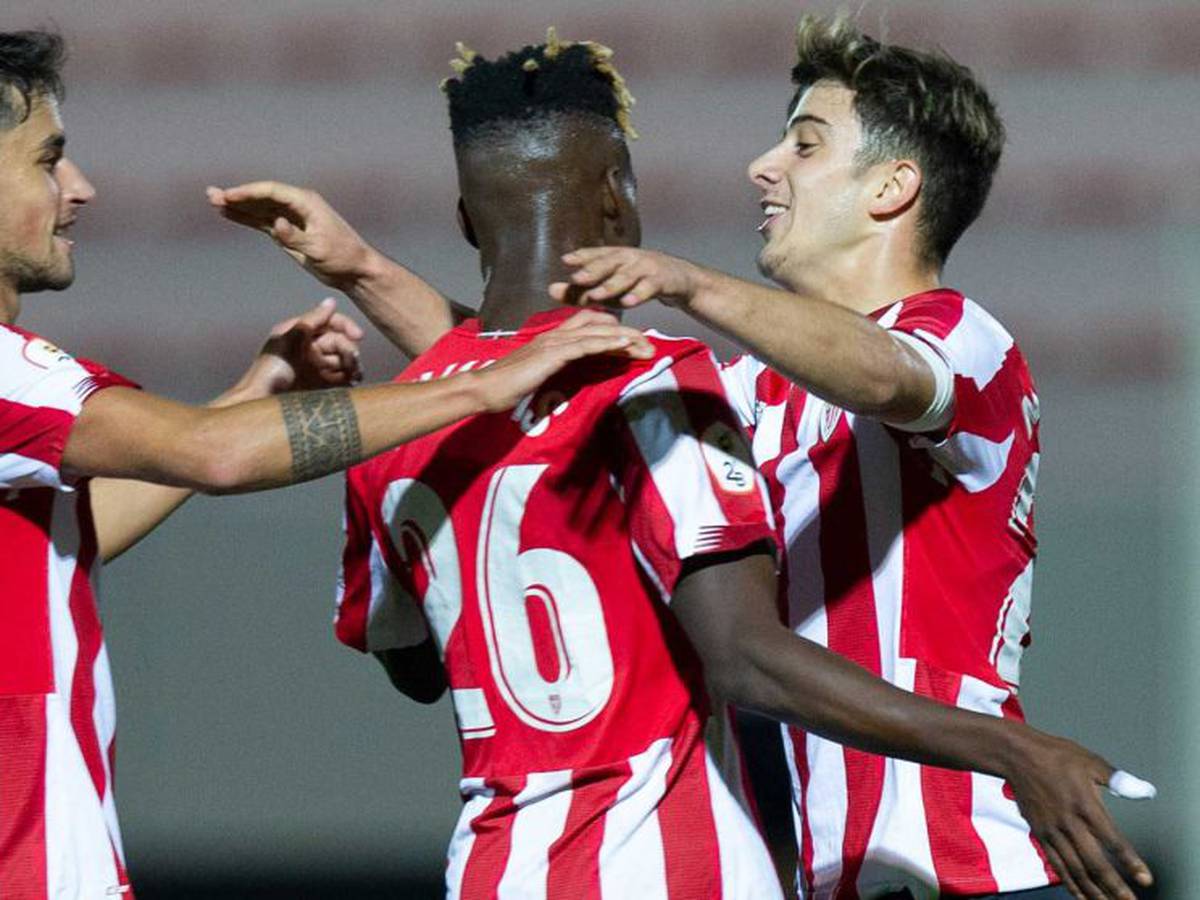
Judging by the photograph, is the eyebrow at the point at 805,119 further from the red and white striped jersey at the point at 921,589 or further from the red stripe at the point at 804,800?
the red stripe at the point at 804,800

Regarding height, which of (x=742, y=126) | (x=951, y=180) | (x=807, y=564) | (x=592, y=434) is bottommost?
(x=807, y=564)

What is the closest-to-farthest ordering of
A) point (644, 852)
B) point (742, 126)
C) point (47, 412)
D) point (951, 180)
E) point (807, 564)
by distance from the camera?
point (644, 852) < point (47, 412) < point (807, 564) < point (951, 180) < point (742, 126)

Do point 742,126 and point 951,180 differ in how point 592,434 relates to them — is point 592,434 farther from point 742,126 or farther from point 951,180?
point 742,126

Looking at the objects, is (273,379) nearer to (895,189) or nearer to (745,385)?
(745,385)

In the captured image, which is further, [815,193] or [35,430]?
[815,193]

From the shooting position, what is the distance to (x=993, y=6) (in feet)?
24.2

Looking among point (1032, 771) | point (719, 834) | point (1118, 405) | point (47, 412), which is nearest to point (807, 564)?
point (719, 834)

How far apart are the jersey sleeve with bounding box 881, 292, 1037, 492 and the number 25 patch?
0.35m

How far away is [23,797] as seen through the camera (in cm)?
284

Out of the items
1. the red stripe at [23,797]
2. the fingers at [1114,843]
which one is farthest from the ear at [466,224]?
the fingers at [1114,843]

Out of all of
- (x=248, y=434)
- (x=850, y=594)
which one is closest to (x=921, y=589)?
(x=850, y=594)

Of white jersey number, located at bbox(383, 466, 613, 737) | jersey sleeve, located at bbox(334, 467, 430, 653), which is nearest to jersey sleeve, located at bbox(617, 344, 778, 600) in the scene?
white jersey number, located at bbox(383, 466, 613, 737)

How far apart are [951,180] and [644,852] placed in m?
1.24

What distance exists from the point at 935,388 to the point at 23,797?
1.32 m
